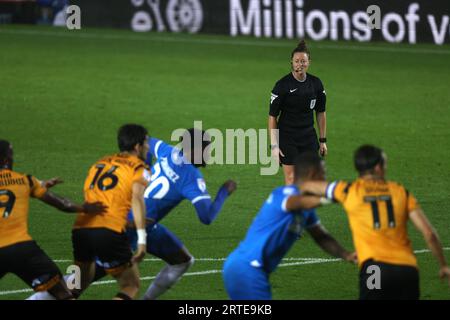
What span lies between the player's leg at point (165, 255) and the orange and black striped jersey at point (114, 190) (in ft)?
2.07

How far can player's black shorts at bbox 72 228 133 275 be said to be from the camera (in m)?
9.50

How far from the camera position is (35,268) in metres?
9.12

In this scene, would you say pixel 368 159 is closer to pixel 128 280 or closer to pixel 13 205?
pixel 128 280

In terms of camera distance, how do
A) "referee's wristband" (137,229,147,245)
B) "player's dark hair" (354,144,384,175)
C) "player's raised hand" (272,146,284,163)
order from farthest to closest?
"player's raised hand" (272,146,284,163)
"referee's wristband" (137,229,147,245)
"player's dark hair" (354,144,384,175)

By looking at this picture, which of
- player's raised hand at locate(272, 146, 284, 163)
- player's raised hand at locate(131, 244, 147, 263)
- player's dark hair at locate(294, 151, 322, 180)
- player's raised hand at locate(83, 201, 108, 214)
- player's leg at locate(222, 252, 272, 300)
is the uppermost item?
player's dark hair at locate(294, 151, 322, 180)

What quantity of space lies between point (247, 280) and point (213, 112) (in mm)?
14257

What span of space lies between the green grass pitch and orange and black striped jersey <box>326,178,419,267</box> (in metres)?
2.73

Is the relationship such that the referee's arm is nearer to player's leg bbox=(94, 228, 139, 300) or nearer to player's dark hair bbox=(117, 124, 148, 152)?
player's dark hair bbox=(117, 124, 148, 152)

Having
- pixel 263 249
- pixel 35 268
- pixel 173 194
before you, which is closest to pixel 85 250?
pixel 35 268

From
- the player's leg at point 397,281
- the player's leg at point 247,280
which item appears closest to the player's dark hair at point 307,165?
the player's leg at point 247,280

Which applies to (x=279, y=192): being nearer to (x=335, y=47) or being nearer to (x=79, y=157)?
(x=79, y=157)

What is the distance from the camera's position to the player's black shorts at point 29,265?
9070 millimetres

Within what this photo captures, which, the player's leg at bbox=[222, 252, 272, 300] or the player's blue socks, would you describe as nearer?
the player's leg at bbox=[222, 252, 272, 300]

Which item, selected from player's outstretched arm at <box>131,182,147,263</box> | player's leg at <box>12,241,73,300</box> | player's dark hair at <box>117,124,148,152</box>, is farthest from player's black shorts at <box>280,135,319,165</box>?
player's leg at <box>12,241,73,300</box>
